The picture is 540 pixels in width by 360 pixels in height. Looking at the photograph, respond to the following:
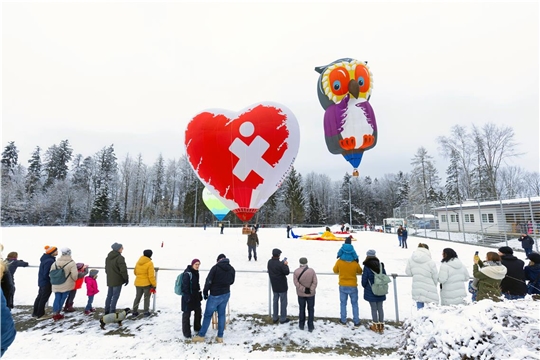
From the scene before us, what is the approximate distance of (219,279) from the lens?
479 centimetres

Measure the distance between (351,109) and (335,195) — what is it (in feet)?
195

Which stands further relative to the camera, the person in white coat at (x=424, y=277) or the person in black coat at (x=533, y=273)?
the person in white coat at (x=424, y=277)

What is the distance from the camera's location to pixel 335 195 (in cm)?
7319

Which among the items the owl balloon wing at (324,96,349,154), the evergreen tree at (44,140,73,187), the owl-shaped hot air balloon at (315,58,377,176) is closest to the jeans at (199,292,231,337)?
the owl-shaped hot air balloon at (315,58,377,176)

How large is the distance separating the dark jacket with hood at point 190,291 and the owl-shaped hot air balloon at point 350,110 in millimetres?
13083

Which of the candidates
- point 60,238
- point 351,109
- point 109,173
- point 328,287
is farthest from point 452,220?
point 109,173

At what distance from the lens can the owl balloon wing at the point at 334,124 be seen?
16031 millimetres

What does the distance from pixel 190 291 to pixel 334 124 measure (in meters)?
13.6

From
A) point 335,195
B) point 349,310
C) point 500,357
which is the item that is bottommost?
point 349,310

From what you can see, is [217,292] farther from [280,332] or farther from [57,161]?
[57,161]

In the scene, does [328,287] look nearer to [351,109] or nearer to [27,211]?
[351,109]

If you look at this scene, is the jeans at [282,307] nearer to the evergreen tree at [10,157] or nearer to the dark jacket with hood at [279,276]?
the dark jacket with hood at [279,276]

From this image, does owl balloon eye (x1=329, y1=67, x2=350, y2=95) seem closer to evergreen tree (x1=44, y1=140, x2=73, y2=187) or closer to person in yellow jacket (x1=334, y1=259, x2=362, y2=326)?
person in yellow jacket (x1=334, y1=259, x2=362, y2=326)

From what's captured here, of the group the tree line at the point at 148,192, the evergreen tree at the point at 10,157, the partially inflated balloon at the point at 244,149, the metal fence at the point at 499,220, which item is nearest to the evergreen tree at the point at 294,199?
the tree line at the point at 148,192
